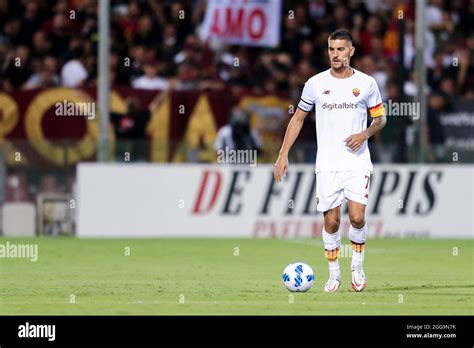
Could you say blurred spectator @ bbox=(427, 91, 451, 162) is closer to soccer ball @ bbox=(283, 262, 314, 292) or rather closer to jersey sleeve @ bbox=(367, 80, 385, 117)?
jersey sleeve @ bbox=(367, 80, 385, 117)

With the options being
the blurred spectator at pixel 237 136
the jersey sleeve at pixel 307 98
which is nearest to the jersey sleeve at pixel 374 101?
the jersey sleeve at pixel 307 98

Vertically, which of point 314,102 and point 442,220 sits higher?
point 314,102

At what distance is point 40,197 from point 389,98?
20.6 feet

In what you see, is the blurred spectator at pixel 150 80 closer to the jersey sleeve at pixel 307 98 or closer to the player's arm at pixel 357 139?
the jersey sleeve at pixel 307 98

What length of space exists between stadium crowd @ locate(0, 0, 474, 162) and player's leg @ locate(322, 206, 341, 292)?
9877 millimetres

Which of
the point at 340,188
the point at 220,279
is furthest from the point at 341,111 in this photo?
the point at 220,279

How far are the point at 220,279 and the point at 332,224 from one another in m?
2.19

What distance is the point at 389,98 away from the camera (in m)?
25.5

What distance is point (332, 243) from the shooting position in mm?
14766

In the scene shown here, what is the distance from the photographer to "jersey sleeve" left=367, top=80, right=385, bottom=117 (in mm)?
14508

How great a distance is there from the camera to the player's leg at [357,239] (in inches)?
575

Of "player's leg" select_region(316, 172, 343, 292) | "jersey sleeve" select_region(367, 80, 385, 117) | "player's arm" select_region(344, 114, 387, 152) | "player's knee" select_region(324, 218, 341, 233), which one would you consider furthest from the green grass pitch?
"jersey sleeve" select_region(367, 80, 385, 117)
